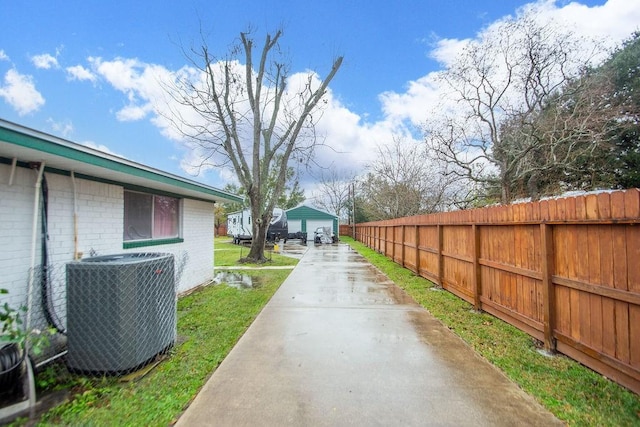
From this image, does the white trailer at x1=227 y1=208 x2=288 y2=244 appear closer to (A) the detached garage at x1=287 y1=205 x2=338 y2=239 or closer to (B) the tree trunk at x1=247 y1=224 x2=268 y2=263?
(A) the detached garage at x1=287 y1=205 x2=338 y2=239

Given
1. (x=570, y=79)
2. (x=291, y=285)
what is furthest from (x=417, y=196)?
(x=291, y=285)

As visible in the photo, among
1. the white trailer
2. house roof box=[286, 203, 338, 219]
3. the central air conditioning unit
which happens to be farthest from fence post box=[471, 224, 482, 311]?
house roof box=[286, 203, 338, 219]

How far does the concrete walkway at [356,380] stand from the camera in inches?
98.7

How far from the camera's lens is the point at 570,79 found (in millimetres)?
16047

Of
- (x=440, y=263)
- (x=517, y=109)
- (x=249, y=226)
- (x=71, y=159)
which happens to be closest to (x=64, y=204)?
(x=71, y=159)

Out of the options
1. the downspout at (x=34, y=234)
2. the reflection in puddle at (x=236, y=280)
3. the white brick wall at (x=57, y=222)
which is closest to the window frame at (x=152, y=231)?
the white brick wall at (x=57, y=222)

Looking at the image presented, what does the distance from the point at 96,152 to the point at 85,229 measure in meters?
1.28

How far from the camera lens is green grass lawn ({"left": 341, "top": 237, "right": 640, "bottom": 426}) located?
8.23 feet

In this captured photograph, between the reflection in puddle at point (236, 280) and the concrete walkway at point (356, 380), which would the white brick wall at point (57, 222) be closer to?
the concrete walkway at point (356, 380)

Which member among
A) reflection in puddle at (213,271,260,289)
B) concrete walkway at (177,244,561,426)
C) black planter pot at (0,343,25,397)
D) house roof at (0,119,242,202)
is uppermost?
house roof at (0,119,242,202)

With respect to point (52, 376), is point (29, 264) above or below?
above

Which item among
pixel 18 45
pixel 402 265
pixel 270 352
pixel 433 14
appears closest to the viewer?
pixel 270 352

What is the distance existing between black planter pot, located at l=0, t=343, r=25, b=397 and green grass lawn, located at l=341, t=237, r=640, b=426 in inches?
174

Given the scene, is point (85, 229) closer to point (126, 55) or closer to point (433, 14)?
point (126, 55)
